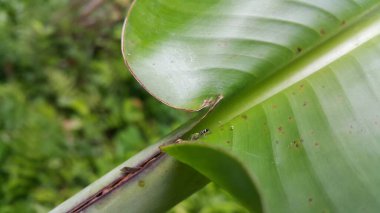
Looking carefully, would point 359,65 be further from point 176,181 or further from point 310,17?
point 176,181

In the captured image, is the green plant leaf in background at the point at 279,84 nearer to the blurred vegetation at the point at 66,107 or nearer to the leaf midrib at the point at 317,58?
the leaf midrib at the point at 317,58

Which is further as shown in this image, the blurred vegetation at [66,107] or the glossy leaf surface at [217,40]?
the blurred vegetation at [66,107]

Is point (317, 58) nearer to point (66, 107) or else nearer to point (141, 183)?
point (141, 183)

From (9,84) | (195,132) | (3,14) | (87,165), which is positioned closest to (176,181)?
(195,132)

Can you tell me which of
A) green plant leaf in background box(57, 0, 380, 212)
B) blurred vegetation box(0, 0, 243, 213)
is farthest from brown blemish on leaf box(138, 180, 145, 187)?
blurred vegetation box(0, 0, 243, 213)

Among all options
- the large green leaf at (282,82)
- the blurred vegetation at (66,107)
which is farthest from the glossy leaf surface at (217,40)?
the blurred vegetation at (66,107)

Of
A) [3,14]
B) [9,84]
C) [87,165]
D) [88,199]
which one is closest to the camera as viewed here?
[88,199]

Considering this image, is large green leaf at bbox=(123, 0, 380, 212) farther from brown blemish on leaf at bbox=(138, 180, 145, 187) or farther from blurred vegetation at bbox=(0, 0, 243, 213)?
blurred vegetation at bbox=(0, 0, 243, 213)
